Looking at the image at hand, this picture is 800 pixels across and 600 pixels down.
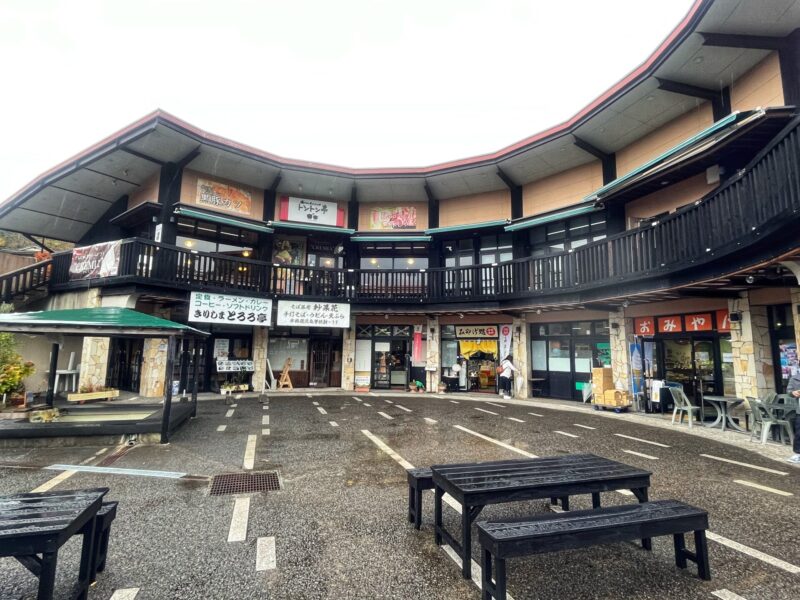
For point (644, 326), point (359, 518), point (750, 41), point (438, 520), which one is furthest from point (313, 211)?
point (438, 520)

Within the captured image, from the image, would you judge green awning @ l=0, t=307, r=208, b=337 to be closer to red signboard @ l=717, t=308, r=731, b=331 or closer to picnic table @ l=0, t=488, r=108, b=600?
picnic table @ l=0, t=488, r=108, b=600

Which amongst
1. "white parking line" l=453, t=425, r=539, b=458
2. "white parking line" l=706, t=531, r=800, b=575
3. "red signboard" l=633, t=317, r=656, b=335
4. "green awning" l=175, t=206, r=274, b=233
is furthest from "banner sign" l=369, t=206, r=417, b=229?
"white parking line" l=706, t=531, r=800, b=575

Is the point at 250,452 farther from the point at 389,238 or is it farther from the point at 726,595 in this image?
the point at 389,238

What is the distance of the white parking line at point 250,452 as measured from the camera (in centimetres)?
648

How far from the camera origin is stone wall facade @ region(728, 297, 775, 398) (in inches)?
373

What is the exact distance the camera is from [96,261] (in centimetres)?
1345

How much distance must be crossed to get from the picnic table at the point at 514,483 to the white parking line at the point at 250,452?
393 centimetres

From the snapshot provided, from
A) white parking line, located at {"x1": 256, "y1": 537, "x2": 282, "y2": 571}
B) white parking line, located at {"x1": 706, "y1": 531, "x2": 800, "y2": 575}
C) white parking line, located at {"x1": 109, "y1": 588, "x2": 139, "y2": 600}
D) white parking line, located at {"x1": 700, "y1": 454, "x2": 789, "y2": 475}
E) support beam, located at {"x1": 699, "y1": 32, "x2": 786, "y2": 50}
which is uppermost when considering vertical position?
support beam, located at {"x1": 699, "y1": 32, "x2": 786, "y2": 50}

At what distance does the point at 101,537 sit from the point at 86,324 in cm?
538

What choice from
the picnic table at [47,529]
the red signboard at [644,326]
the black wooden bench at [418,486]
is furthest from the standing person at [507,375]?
the picnic table at [47,529]

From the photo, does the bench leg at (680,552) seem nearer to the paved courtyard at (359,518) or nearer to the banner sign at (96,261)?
the paved courtyard at (359,518)

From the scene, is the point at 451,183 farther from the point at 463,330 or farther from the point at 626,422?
the point at 626,422

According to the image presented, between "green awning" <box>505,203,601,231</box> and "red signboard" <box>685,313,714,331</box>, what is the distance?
4.55 m

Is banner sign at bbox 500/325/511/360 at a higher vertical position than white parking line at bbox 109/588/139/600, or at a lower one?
higher
